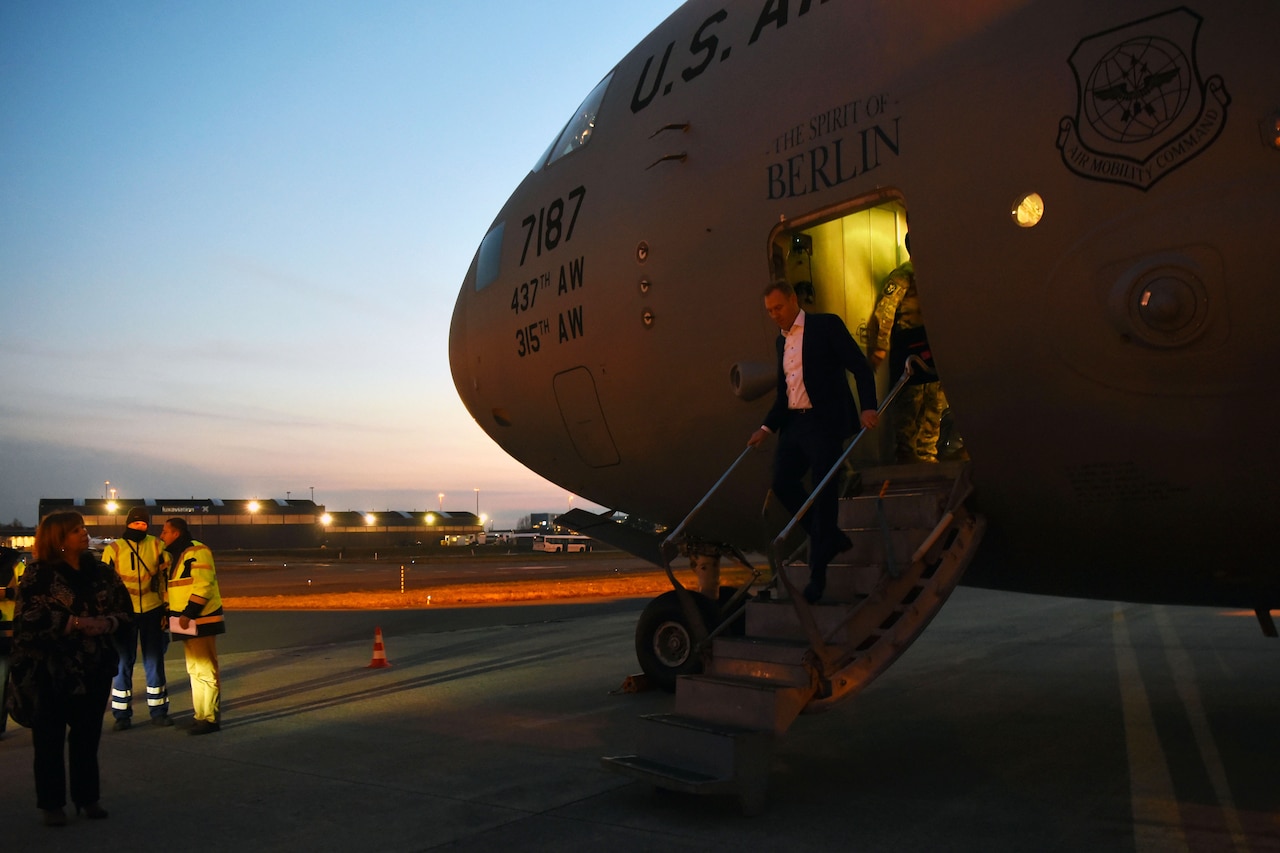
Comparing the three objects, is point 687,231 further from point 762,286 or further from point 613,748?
point 613,748

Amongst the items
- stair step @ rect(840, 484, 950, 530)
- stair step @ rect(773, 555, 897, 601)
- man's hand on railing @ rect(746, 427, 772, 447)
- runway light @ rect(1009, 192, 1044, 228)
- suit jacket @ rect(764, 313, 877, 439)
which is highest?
runway light @ rect(1009, 192, 1044, 228)

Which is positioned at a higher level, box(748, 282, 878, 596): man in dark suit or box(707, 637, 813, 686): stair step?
box(748, 282, 878, 596): man in dark suit

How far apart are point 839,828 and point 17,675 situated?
4.23m

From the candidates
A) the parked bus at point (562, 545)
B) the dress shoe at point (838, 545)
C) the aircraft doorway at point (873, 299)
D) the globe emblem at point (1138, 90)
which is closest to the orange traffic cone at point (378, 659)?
the aircraft doorway at point (873, 299)

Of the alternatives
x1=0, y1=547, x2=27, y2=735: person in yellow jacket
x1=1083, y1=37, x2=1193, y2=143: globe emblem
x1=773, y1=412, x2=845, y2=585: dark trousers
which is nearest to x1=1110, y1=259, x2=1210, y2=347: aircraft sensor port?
x1=1083, y1=37, x2=1193, y2=143: globe emblem

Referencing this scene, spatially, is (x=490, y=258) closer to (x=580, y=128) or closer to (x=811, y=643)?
(x=580, y=128)

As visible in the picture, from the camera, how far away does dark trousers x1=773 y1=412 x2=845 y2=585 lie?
5445mm

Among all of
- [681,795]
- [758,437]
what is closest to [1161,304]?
[758,437]

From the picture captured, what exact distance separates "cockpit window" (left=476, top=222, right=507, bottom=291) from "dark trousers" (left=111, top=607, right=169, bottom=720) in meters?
3.95

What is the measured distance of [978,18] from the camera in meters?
5.19

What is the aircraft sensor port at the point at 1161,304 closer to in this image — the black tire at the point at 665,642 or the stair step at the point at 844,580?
the stair step at the point at 844,580

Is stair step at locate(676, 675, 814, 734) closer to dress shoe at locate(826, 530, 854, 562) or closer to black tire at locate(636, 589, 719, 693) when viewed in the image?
dress shoe at locate(826, 530, 854, 562)

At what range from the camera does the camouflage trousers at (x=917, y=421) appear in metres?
6.59

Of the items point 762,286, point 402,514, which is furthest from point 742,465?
point 402,514
